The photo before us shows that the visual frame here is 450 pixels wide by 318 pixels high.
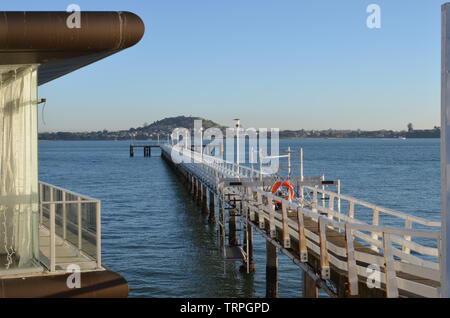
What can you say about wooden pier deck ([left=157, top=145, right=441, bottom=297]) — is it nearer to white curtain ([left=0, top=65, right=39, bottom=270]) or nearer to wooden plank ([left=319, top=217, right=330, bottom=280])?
wooden plank ([left=319, top=217, right=330, bottom=280])

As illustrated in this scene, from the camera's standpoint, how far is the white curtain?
8.52 meters

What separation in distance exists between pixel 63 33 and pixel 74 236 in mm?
3701

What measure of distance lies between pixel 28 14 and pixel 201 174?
26741mm

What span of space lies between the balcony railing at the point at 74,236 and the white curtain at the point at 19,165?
0.30 m

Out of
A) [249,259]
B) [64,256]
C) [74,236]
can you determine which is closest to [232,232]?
[249,259]

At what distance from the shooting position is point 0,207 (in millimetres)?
8516

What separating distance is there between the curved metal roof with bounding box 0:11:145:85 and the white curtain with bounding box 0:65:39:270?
1.10 m

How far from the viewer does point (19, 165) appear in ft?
28.2

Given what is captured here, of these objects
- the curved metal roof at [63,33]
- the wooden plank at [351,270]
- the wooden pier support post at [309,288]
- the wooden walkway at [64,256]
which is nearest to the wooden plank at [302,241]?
the wooden pier support post at [309,288]

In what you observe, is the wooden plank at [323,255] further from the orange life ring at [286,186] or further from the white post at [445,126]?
the orange life ring at [286,186]

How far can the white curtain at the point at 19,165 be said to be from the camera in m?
8.52

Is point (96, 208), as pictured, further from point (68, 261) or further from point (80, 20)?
point (80, 20)
